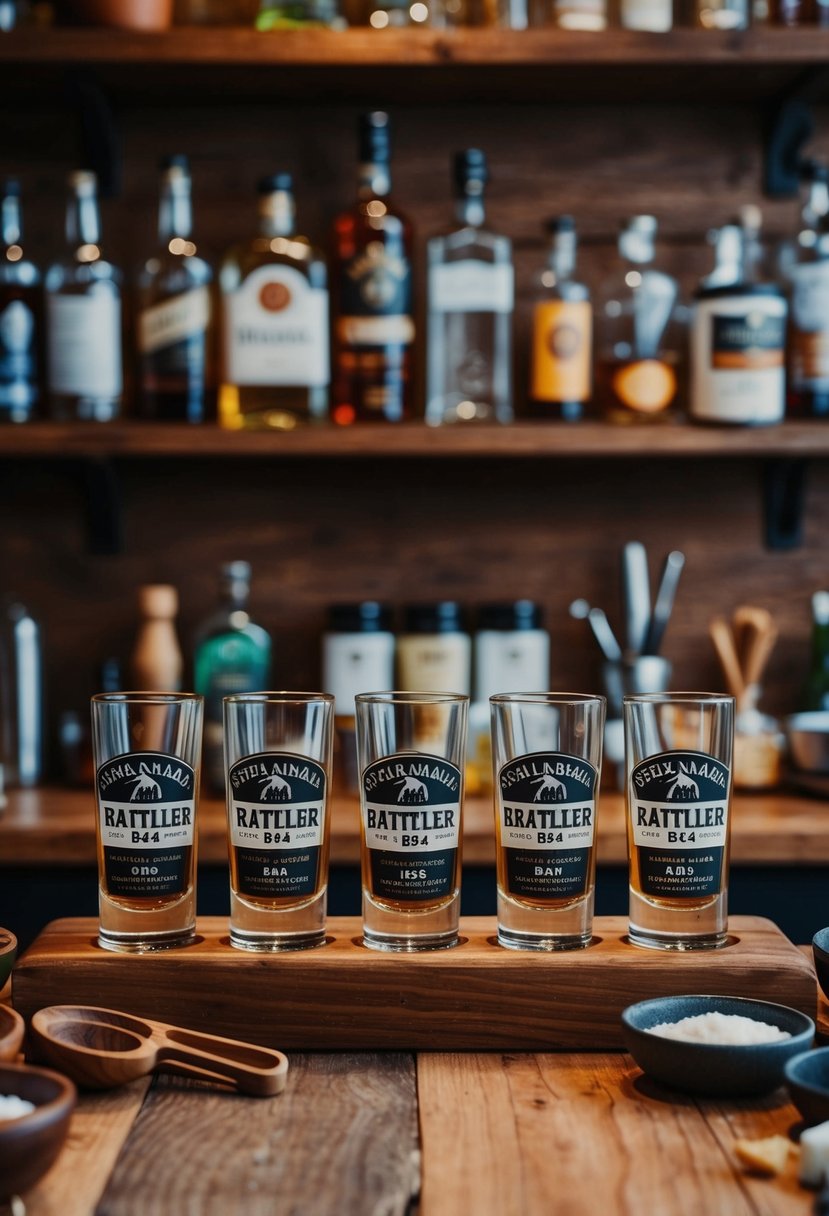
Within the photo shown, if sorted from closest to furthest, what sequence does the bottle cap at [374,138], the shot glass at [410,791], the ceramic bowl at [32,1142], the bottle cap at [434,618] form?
the ceramic bowl at [32,1142] < the shot glass at [410,791] < the bottle cap at [374,138] < the bottle cap at [434,618]

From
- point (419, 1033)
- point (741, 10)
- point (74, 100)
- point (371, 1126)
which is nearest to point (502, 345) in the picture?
point (741, 10)

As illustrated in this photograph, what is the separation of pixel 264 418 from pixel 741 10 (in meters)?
0.80

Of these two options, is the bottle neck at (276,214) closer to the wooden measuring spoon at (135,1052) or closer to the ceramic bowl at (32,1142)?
the wooden measuring spoon at (135,1052)

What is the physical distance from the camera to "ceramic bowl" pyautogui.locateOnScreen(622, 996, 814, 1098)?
73 cm

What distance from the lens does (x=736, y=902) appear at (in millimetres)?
1679

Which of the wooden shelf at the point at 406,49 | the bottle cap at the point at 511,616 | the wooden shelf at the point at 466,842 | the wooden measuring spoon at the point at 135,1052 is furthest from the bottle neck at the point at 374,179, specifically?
the wooden measuring spoon at the point at 135,1052

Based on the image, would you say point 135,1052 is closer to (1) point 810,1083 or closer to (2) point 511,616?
(1) point 810,1083

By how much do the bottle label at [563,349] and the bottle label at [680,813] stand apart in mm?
1083

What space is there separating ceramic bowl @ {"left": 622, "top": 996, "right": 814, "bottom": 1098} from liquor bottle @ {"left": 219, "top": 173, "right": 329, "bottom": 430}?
116 centimetres

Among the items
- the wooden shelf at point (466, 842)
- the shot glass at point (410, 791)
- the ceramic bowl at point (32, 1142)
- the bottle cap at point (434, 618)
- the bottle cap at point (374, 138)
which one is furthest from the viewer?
the bottle cap at point (434, 618)

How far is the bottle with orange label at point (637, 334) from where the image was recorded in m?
1.84

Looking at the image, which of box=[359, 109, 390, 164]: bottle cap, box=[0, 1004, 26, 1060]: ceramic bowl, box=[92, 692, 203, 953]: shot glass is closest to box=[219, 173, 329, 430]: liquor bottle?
box=[359, 109, 390, 164]: bottle cap

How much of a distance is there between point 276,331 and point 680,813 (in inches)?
44.3

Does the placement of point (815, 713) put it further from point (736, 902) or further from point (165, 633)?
point (165, 633)
